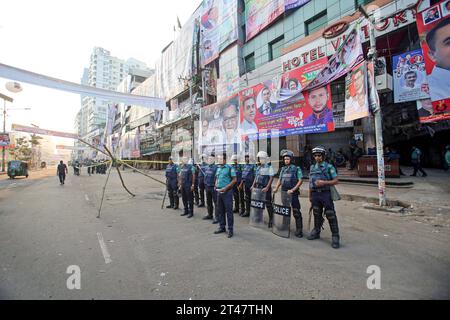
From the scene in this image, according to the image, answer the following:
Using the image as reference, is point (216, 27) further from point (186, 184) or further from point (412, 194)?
point (412, 194)

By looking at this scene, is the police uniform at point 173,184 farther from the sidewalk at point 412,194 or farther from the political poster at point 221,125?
the political poster at point 221,125

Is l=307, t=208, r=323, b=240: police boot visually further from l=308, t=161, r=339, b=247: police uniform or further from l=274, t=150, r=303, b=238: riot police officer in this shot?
l=274, t=150, r=303, b=238: riot police officer

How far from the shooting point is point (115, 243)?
439 centimetres

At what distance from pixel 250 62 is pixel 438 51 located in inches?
589

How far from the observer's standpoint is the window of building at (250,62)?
20.5 m

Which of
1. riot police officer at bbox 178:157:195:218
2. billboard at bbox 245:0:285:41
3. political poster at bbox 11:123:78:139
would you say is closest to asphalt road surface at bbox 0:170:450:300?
riot police officer at bbox 178:157:195:218

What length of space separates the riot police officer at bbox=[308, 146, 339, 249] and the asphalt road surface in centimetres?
41

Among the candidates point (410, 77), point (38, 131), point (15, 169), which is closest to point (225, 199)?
point (38, 131)

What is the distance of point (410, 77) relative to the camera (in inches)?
436

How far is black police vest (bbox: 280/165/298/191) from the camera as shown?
480cm

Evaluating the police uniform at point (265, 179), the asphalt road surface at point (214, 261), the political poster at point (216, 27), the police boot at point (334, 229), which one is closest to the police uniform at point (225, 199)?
the asphalt road surface at point (214, 261)

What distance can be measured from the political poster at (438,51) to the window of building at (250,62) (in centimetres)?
1357
